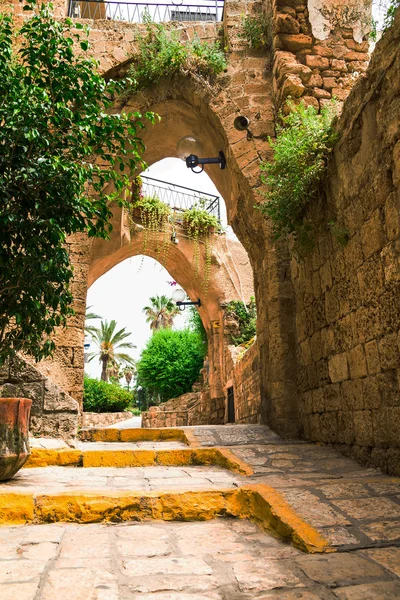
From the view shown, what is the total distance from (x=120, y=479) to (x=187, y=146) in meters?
5.12

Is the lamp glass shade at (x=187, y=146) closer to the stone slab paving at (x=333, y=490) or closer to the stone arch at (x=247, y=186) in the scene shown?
the stone arch at (x=247, y=186)

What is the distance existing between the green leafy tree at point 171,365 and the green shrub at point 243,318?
6.01 metres

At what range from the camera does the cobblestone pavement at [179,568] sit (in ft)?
5.93

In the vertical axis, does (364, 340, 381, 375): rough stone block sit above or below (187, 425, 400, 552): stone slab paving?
above

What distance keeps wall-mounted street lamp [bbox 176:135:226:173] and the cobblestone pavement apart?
5.43m

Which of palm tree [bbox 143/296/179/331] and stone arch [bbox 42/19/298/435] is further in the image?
palm tree [bbox 143/296/179/331]

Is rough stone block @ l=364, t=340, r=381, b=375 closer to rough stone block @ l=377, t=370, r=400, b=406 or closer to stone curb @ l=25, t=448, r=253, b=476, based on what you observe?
rough stone block @ l=377, t=370, r=400, b=406

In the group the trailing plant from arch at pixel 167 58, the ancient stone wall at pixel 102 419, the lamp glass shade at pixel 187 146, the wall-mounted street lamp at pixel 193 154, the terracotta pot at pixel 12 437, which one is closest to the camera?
the terracotta pot at pixel 12 437

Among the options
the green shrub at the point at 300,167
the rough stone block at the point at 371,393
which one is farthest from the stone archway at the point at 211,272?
the rough stone block at the point at 371,393

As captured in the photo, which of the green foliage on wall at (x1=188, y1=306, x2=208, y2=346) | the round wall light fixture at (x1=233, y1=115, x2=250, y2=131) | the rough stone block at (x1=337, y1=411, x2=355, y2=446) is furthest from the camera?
the green foliage on wall at (x1=188, y1=306, x2=208, y2=346)

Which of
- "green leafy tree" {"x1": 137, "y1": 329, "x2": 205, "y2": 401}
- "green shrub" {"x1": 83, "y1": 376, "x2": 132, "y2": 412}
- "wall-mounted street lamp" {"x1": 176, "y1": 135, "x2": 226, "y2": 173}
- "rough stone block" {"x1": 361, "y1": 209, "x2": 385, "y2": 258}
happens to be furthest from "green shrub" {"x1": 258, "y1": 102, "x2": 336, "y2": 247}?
"green shrub" {"x1": 83, "y1": 376, "x2": 132, "y2": 412}

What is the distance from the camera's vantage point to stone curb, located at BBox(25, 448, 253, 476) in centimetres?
445

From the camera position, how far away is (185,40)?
7293 mm

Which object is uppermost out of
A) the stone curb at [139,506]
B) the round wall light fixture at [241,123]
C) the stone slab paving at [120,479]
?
the round wall light fixture at [241,123]
